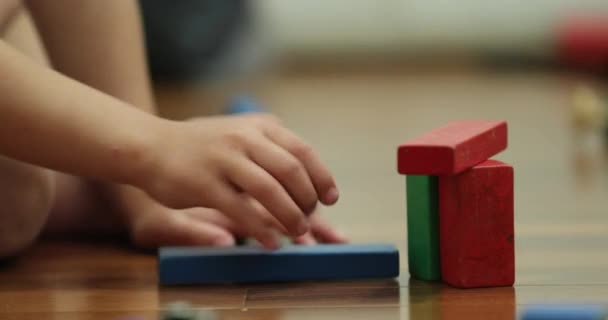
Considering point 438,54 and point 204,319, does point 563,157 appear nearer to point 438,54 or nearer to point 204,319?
point 204,319

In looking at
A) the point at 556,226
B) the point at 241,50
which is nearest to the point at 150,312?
the point at 556,226

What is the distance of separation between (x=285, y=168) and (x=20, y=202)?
0.94ft

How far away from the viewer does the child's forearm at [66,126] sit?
82 cm

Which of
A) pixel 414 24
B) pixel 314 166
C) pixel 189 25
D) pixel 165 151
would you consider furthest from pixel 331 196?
pixel 414 24

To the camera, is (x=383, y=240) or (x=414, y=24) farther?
(x=414, y=24)

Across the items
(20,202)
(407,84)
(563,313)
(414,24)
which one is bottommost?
(563,313)

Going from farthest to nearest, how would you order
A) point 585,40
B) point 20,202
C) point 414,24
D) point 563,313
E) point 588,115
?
point 414,24
point 585,40
point 588,115
point 20,202
point 563,313

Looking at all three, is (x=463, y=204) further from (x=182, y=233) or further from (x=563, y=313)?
(x=182, y=233)

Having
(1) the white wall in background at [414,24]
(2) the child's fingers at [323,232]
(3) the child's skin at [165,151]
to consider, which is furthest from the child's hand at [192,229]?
(1) the white wall in background at [414,24]

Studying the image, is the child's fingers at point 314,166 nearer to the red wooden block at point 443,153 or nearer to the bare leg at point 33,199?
the red wooden block at point 443,153

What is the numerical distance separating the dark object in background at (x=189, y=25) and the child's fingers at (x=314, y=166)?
6.34 feet

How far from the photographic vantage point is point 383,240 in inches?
42.5

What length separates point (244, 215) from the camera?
0.84m

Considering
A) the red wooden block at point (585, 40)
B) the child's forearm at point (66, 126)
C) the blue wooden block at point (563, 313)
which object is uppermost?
the red wooden block at point (585, 40)
